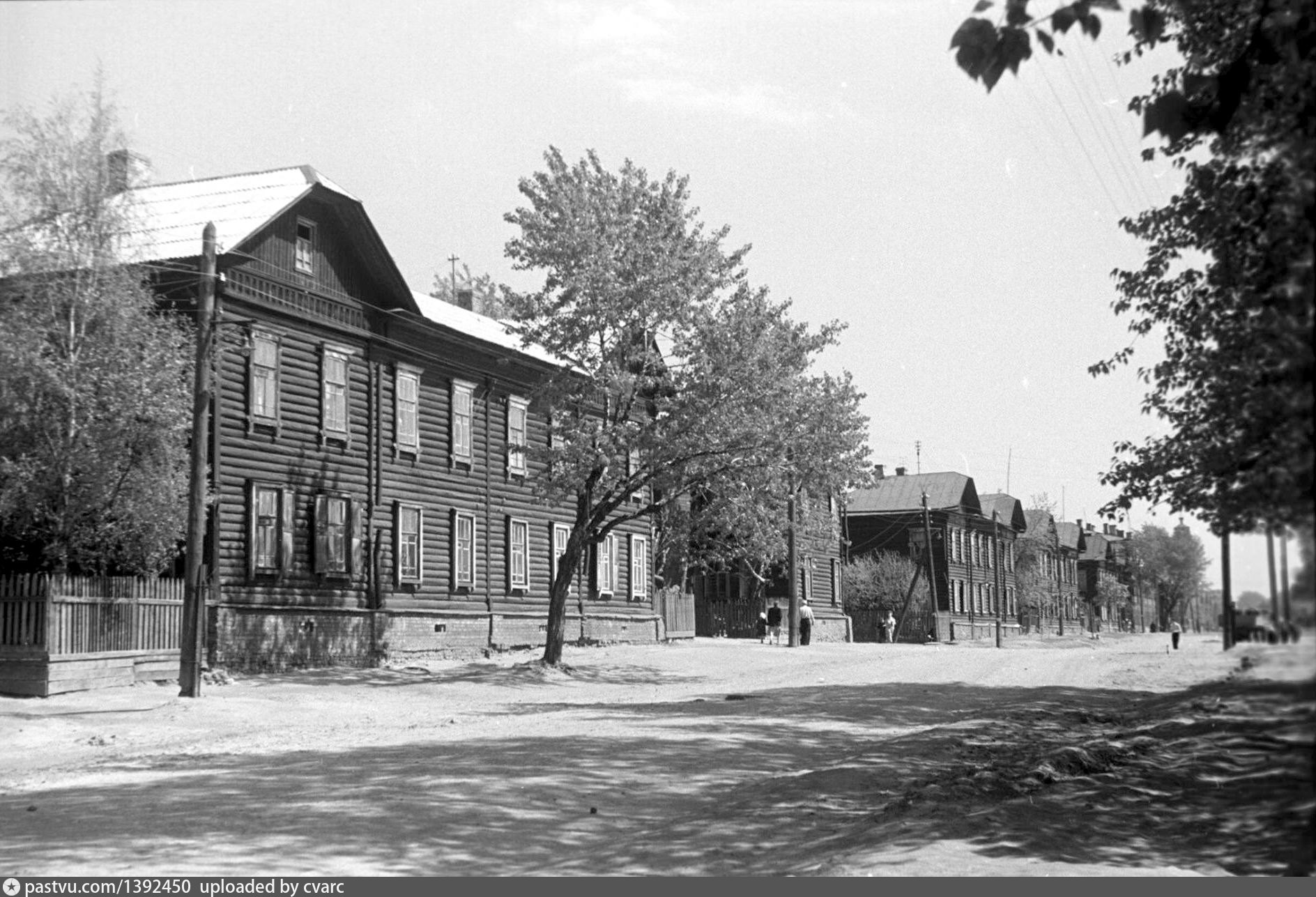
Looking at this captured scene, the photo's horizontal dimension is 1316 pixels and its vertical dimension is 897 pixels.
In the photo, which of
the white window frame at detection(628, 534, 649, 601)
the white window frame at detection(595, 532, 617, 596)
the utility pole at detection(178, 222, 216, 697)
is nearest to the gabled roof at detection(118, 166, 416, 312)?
the utility pole at detection(178, 222, 216, 697)

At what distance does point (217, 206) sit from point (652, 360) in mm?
10730

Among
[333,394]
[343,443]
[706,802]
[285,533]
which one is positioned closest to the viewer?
[706,802]

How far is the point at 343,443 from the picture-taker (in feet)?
108

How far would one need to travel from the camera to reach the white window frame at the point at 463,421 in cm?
3734

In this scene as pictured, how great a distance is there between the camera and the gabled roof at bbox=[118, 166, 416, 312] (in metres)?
29.7

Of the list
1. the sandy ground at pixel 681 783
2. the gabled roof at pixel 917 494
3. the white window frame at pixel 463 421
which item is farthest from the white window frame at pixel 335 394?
the gabled roof at pixel 917 494

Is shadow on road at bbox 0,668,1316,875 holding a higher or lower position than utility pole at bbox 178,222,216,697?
lower

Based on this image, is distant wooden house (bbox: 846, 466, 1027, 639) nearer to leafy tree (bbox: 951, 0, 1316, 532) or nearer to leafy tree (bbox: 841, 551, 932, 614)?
leafy tree (bbox: 841, 551, 932, 614)

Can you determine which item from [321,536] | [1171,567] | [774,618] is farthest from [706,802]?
[774,618]

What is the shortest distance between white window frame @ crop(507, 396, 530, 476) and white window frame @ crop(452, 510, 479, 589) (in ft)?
8.06

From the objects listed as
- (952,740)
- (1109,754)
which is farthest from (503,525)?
(1109,754)

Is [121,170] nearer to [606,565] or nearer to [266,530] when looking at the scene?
[266,530]

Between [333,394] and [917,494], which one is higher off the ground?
[917,494]

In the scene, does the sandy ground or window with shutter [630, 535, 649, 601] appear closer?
the sandy ground
